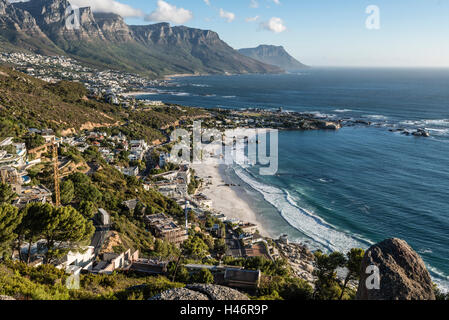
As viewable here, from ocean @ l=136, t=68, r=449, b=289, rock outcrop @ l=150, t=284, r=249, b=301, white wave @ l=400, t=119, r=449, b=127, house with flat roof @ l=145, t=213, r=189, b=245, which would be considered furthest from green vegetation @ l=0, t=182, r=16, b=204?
white wave @ l=400, t=119, r=449, b=127

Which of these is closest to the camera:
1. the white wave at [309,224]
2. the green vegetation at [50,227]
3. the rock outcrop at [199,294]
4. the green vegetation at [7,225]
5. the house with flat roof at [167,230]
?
the rock outcrop at [199,294]

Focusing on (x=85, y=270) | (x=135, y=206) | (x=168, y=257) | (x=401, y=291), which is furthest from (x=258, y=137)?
(x=401, y=291)

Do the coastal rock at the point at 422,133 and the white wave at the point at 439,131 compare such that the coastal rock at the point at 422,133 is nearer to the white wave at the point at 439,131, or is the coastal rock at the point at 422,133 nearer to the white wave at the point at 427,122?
the white wave at the point at 439,131

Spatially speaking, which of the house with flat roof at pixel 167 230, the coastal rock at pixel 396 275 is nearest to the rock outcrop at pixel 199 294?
the coastal rock at pixel 396 275

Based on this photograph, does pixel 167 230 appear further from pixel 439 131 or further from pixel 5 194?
pixel 439 131

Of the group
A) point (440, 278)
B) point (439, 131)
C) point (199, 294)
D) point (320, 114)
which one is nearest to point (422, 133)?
point (439, 131)

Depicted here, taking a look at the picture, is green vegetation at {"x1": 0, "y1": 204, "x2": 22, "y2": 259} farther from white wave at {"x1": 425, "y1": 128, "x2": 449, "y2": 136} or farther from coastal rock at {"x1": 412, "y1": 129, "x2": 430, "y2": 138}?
white wave at {"x1": 425, "y1": 128, "x2": 449, "y2": 136}
